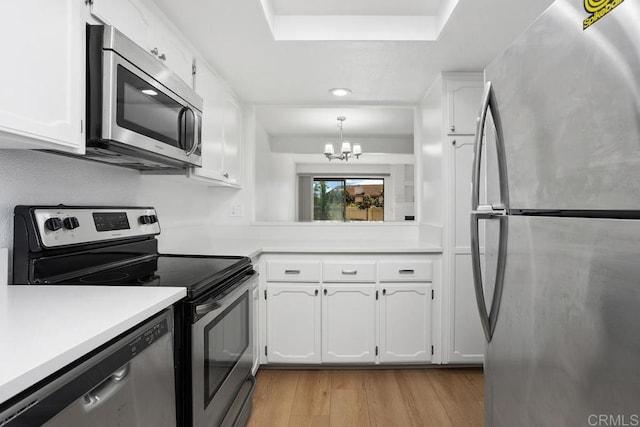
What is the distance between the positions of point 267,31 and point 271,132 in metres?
1.30

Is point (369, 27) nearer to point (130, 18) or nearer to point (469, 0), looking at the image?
point (469, 0)

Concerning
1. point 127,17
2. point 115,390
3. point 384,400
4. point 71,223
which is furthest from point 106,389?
point 384,400

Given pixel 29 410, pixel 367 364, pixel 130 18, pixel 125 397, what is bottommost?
pixel 367 364

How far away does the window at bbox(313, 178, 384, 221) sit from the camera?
2.99 meters

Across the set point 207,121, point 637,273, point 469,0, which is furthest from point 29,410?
point 469,0

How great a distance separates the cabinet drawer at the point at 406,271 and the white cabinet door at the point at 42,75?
6.25 feet

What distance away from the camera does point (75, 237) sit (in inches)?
50.3

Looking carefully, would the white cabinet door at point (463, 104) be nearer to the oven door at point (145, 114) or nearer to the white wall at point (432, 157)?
the white wall at point (432, 157)

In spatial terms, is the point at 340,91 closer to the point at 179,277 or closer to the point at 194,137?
the point at 194,137

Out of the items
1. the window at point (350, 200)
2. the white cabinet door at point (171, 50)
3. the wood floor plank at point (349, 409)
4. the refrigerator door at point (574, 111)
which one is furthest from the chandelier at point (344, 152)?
the refrigerator door at point (574, 111)

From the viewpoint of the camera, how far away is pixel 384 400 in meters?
2.11

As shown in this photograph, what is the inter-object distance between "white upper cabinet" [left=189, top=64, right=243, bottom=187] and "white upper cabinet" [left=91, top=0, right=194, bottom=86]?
0.58 ft

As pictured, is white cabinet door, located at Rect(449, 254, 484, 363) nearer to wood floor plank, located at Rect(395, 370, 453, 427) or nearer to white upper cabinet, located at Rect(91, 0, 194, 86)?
wood floor plank, located at Rect(395, 370, 453, 427)

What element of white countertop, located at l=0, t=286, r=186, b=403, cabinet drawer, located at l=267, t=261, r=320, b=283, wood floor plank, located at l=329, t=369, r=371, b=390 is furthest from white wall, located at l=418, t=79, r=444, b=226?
white countertop, located at l=0, t=286, r=186, b=403
